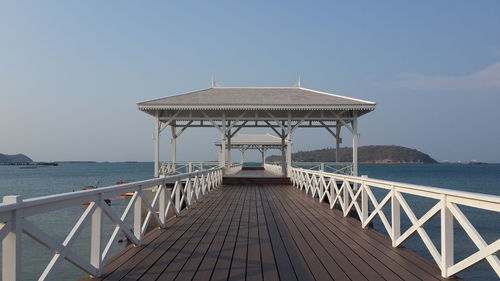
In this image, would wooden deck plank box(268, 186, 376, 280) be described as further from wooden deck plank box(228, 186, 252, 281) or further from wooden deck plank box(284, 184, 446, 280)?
wooden deck plank box(228, 186, 252, 281)

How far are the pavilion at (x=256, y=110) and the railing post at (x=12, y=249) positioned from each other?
47.5ft

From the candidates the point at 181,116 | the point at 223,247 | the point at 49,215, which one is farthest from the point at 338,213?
the point at 49,215

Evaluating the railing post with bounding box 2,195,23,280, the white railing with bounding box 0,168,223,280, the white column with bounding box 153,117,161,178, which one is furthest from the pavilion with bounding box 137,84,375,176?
the railing post with bounding box 2,195,23,280

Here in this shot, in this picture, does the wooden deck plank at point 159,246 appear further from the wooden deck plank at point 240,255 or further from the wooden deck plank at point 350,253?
the wooden deck plank at point 350,253

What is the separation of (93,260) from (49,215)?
19290 mm

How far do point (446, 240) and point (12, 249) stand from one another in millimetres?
3660

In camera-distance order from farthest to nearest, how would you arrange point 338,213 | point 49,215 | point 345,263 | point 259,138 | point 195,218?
point 259,138, point 49,215, point 338,213, point 195,218, point 345,263

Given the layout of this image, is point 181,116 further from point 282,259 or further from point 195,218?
point 282,259

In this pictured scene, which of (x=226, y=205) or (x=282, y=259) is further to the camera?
(x=226, y=205)

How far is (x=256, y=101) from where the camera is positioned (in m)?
18.0

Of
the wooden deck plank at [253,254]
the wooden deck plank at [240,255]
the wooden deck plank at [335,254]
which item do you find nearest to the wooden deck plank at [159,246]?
the wooden deck plank at [240,255]

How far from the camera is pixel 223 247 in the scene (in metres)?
5.38

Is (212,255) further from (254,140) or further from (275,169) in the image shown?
(254,140)

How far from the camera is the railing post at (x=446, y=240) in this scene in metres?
4.04
